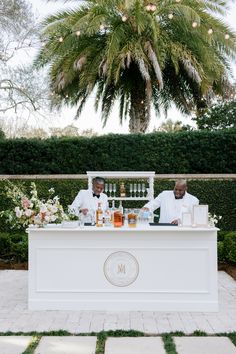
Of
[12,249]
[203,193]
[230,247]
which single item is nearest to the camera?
[230,247]

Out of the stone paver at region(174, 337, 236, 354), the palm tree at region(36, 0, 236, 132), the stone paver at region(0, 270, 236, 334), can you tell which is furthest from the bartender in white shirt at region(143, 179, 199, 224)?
the palm tree at region(36, 0, 236, 132)

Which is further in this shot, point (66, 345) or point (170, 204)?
point (170, 204)

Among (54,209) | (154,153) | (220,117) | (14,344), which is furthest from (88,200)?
(220,117)

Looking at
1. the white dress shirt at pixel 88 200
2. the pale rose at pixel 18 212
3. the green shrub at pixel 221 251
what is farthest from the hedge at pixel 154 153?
the pale rose at pixel 18 212

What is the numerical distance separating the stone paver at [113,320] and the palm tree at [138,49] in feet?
26.6

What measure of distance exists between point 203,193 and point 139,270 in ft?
18.9

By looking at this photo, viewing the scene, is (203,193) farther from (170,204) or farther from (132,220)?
(132,220)

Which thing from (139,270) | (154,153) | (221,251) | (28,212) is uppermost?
(154,153)

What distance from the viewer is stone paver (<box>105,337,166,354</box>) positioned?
451cm

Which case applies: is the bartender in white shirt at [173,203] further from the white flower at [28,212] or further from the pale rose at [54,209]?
the white flower at [28,212]

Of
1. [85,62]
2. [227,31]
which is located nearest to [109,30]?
[85,62]

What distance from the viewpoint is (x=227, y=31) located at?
1445cm

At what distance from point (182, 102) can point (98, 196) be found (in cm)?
894

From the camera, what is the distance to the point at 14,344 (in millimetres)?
4707
